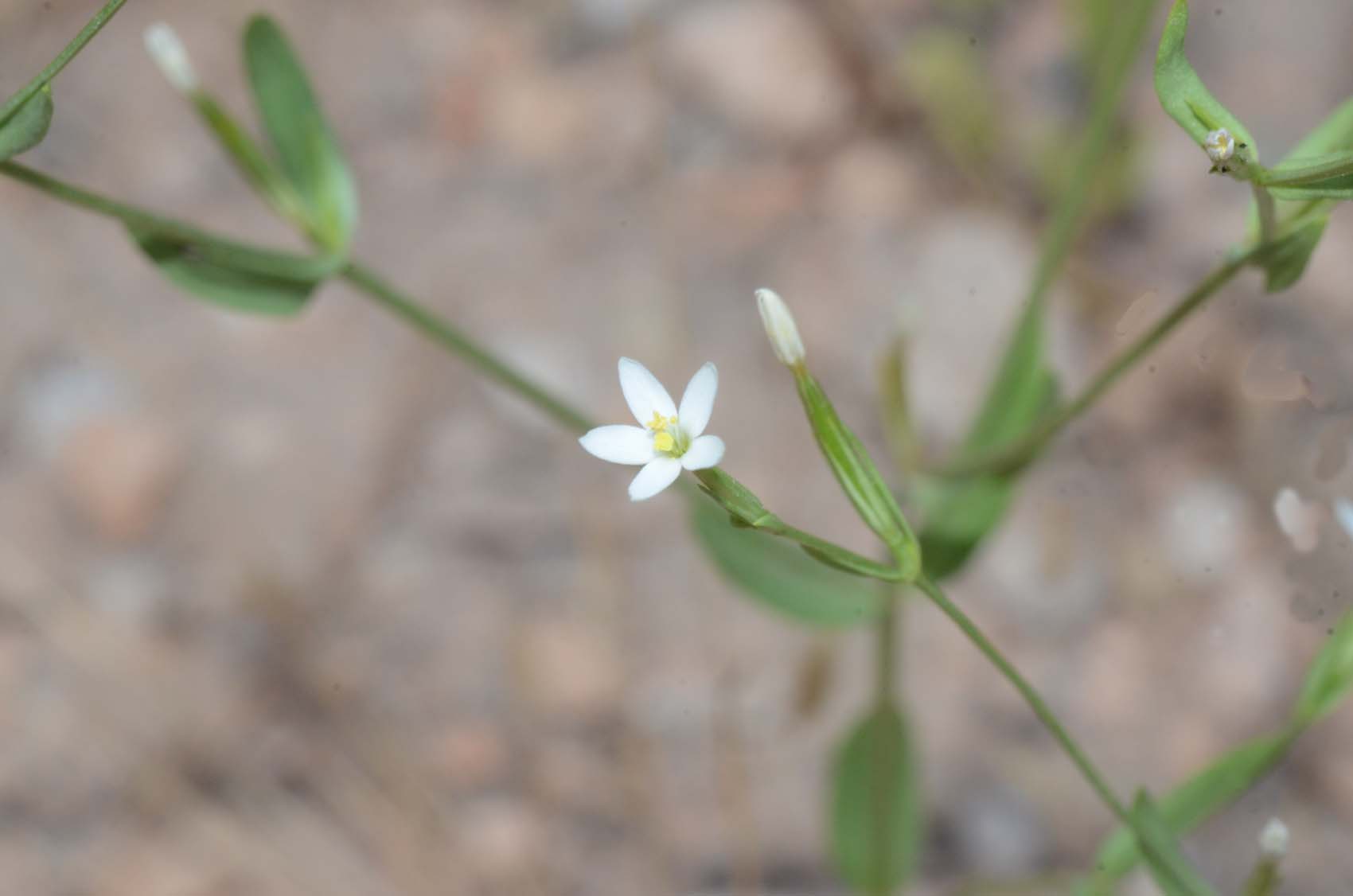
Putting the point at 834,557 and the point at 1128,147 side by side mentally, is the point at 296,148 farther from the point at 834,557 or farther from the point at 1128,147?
the point at 1128,147

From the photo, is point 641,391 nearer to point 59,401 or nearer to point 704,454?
point 704,454

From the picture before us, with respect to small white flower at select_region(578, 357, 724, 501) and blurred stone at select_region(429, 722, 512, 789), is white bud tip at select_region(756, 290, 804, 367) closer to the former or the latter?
small white flower at select_region(578, 357, 724, 501)

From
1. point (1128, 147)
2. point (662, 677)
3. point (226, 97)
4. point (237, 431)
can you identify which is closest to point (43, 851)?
point (237, 431)

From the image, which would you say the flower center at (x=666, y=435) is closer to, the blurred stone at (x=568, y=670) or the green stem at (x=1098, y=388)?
the green stem at (x=1098, y=388)

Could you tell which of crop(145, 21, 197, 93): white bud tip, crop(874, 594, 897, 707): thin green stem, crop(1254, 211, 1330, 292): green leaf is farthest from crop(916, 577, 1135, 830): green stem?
crop(145, 21, 197, 93): white bud tip

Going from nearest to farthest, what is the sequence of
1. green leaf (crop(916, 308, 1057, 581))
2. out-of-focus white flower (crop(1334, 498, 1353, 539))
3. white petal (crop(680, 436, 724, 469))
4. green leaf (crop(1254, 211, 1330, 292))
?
white petal (crop(680, 436, 724, 469)), green leaf (crop(1254, 211, 1330, 292)), out-of-focus white flower (crop(1334, 498, 1353, 539)), green leaf (crop(916, 308, 1057, 581))

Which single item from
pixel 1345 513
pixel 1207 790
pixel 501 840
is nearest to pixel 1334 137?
pixel 1345 513
